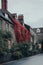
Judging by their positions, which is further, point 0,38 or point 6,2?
point 6,2

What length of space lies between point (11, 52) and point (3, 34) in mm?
6207

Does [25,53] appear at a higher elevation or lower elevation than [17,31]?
lower

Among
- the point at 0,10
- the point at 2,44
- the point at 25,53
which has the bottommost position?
the point at 25,53

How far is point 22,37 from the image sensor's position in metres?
55.3

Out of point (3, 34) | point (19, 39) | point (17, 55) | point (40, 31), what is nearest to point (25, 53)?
point (19, 39)

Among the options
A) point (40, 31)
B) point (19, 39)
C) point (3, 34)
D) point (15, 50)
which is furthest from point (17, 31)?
point (40, 31)

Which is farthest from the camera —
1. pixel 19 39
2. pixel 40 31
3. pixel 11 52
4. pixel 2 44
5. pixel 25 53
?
pixel 40 31

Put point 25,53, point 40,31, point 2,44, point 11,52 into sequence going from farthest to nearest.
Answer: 1. point 40,31
2. point 25,53
3. point 11,52
4. point 2,44

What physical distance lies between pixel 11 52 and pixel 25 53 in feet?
32.2

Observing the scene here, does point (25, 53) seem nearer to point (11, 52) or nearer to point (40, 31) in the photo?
point (11, 52)

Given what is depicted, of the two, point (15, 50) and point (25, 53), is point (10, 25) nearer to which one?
point (25, 53)

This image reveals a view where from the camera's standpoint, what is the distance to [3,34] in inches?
1331

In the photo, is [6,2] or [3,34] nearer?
[3,34]

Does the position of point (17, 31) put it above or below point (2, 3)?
below
